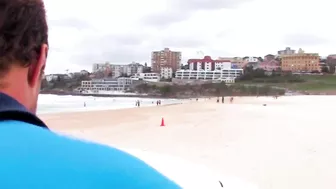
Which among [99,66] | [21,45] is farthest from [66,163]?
[99,66]

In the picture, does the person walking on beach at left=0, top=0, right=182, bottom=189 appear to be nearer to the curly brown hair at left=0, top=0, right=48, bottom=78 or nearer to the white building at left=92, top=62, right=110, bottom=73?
the curly brown hair at left=0, top=0, right=48, bottom=78

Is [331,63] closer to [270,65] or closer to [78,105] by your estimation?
[270,65]

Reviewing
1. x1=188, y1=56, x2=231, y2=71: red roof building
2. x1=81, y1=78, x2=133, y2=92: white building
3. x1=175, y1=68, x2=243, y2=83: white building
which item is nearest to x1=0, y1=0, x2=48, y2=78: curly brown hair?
x1=81, y1=78, x2=133, y2=92: white building

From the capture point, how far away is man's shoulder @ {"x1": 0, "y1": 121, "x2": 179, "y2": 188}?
0.68m

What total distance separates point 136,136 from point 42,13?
13683mm

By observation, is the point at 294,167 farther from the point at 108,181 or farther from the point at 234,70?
the point at 234,70

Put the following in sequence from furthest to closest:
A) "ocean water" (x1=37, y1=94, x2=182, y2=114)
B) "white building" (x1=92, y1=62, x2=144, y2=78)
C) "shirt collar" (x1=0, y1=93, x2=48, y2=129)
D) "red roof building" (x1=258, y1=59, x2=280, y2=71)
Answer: "white building" (x1=92, y1=62, x2=144, y2=78) → "red roof building" (x1=258, y1=59, x2=280, y2=71) → "ocean water" (x1=37, y1=94, x2=182, y2=114) → "shirt collar" (x1=0, y1=93, x2=48, y2=129)

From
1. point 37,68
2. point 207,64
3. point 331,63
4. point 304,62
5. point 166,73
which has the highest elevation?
point 304,62

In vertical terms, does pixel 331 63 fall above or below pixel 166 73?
above

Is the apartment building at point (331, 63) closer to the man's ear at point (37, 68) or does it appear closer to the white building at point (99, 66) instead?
the white building at point (99, 66)

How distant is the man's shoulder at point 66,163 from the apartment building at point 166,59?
155172 mm

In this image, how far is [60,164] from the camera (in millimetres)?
697

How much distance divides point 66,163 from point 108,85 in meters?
119

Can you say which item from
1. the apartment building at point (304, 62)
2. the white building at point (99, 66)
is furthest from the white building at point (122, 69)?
the apartment building at point (304, 62)
